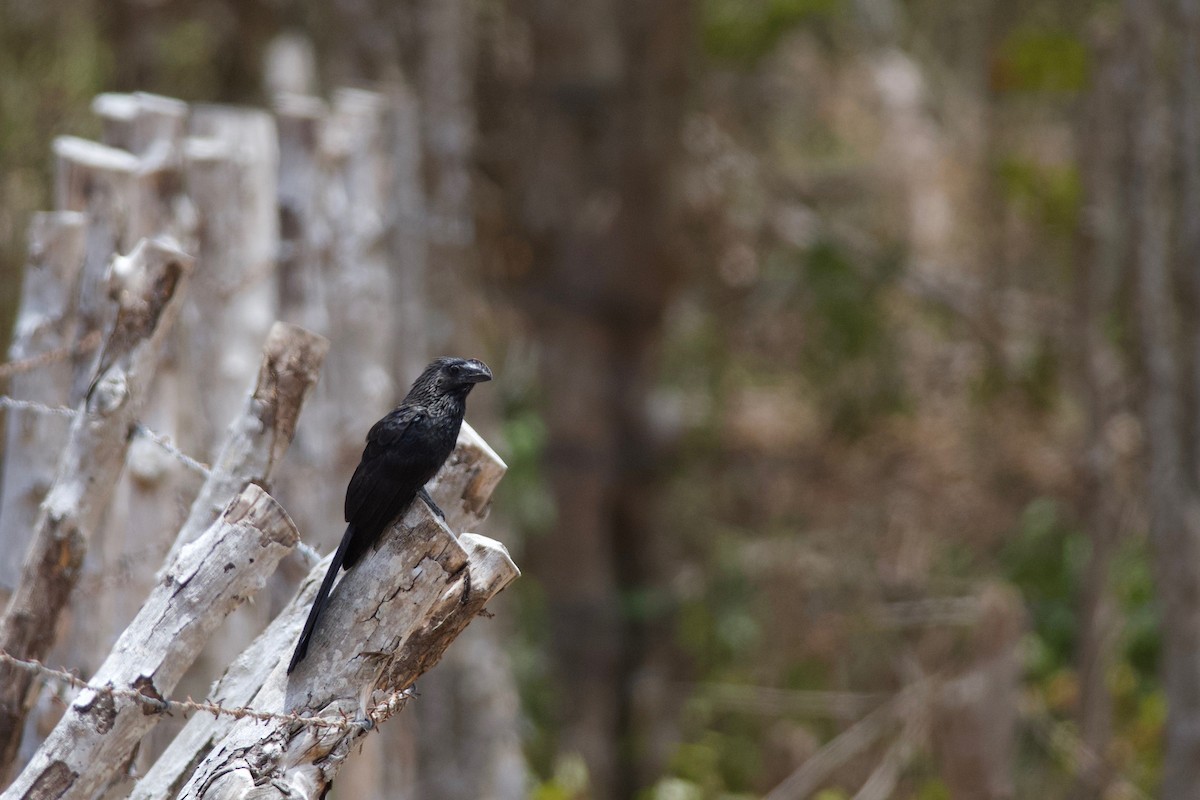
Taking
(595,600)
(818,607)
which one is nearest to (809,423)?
(818,607)

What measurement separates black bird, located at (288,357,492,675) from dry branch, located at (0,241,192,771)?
0.70m

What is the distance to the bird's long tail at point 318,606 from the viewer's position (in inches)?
68.7

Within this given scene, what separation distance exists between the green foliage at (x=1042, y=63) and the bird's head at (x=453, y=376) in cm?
557

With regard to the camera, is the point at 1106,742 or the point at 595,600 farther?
the point at 595,600

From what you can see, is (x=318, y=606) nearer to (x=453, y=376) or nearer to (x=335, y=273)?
(x=453, y=376)

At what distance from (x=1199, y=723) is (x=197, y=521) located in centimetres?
324

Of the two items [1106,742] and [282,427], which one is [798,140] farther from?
[282,427]

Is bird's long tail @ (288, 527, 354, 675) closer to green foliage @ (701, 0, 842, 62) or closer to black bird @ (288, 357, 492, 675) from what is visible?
black bird @ (288, 357, 492, 675)

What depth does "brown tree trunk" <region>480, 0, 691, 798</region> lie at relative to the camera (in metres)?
7.04

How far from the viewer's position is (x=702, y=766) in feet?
22.3

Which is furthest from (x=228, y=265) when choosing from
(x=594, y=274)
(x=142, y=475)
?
(x=594, y=274)

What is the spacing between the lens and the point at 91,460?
2.37 meters

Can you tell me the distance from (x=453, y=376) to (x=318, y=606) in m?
0.41

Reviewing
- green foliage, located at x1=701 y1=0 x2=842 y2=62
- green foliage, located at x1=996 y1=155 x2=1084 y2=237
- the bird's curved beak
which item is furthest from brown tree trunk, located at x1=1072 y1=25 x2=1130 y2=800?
the bird's curved beak
